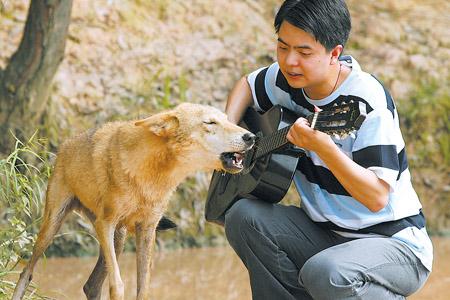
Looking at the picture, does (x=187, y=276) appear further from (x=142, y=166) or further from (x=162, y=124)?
(x=162, y=124)

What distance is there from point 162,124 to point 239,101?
1.66ft

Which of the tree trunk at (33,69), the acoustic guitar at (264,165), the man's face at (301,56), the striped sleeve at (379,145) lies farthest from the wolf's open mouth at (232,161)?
the tree trunk at (33,69)

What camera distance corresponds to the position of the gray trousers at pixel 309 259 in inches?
173

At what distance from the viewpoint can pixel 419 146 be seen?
30.3ft

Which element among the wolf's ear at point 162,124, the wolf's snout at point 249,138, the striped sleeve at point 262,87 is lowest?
the wolf's ear at point 162,124

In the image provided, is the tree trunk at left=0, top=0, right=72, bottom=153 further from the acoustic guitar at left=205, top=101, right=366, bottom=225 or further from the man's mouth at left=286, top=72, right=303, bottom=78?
the man's mouth at left=286, top=72, right=303, bottom=78

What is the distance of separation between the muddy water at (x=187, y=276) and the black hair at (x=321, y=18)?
8.91ft

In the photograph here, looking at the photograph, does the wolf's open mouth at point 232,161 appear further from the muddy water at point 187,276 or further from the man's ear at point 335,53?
the muddy water at point 187,276

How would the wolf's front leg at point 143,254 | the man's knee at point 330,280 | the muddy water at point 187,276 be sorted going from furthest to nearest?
the muddy water at point 187,276, the wolf's front leg at point 143,254, the man's knee at point 330,280

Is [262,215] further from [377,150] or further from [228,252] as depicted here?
[228,252]

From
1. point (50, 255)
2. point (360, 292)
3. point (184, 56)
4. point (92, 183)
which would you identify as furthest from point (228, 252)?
point (360, 292)

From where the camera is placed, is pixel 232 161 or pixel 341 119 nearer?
pixel 341 119

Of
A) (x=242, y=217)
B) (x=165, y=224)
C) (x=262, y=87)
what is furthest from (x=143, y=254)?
(x=262, y=87)

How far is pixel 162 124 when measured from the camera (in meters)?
5.01
